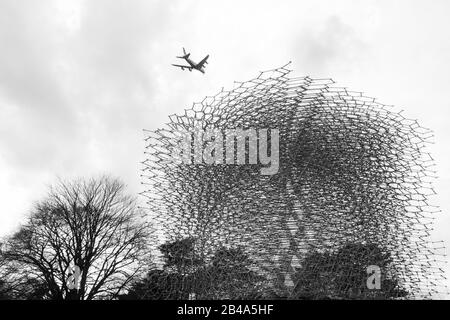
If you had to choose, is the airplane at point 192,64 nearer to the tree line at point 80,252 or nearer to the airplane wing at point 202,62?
the airplane wing at point 202,62

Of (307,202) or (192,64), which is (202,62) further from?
(307,202)

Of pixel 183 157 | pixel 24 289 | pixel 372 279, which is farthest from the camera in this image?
pixel 24 289

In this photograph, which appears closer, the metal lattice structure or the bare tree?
the metal lattice structure

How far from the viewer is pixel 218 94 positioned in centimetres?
1922

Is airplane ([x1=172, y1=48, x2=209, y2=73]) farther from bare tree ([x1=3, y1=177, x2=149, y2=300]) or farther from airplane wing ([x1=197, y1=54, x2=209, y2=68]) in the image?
bare tree ([x1=3, y1=177, x2=149, y2=300])

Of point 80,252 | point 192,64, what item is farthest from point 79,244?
point 192,64

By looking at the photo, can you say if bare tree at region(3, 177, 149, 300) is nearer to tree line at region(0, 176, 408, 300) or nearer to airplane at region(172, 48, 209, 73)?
tree line at region(0, 176, 408, 300)

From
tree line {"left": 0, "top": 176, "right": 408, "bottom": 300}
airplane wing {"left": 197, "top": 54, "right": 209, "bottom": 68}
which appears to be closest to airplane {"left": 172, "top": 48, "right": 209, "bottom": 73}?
airplane wing {"left": 197, "top": 54, "right": 209, "bottom": 68}

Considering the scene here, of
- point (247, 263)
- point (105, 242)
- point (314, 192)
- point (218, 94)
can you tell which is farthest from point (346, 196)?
point (105, 242)

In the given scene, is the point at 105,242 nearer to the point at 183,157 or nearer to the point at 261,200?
the point at 183,157

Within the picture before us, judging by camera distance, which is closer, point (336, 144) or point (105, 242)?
point (336, 144)

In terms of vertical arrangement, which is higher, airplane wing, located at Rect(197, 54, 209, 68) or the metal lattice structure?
airplane wing, located at Rect(197, 54, 209, 68)
